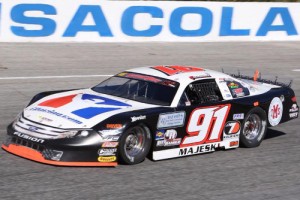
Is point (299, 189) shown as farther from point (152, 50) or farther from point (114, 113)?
point (152, 50)

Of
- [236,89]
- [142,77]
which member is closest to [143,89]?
[142,77]

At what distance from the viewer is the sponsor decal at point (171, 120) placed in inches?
336

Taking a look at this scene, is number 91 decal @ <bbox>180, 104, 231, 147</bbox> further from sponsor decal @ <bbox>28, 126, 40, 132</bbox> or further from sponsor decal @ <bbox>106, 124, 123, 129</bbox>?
sponsor decal @ <bbox>28, 126, 40, 132</bbox>

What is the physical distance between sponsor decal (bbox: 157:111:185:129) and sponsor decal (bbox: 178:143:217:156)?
417mm

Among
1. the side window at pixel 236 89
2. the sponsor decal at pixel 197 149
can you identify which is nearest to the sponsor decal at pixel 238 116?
the side window at pixel 236 89

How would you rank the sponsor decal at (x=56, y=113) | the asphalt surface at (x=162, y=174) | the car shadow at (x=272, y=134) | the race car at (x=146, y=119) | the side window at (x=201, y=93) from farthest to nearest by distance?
the car shadow at (x=272, y=134)
the side window at (x=201, y=93)
the sponsor decal at (x=56, y=113)
the race car at (x=146, y=119)
the asphalt surface at (x=162, y=174)

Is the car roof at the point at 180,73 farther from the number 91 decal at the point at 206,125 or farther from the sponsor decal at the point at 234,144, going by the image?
the sponsor decal at the point at 234,144

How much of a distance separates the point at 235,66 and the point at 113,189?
12.8 m

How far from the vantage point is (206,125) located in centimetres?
911

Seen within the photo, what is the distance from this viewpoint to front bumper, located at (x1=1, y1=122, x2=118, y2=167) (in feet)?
25.8

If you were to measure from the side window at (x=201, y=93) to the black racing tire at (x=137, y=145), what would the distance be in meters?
0.81

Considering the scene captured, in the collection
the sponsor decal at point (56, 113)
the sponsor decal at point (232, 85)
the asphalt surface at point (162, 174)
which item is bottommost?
the asphalt surface at point (162, 174)

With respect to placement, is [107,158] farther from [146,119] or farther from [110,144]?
[146,119]

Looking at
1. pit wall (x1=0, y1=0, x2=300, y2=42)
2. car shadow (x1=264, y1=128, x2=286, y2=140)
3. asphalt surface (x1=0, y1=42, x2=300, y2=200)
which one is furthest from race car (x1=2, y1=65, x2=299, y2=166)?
pit wall (x1=0, y1=0, x2=300, y2=42)
